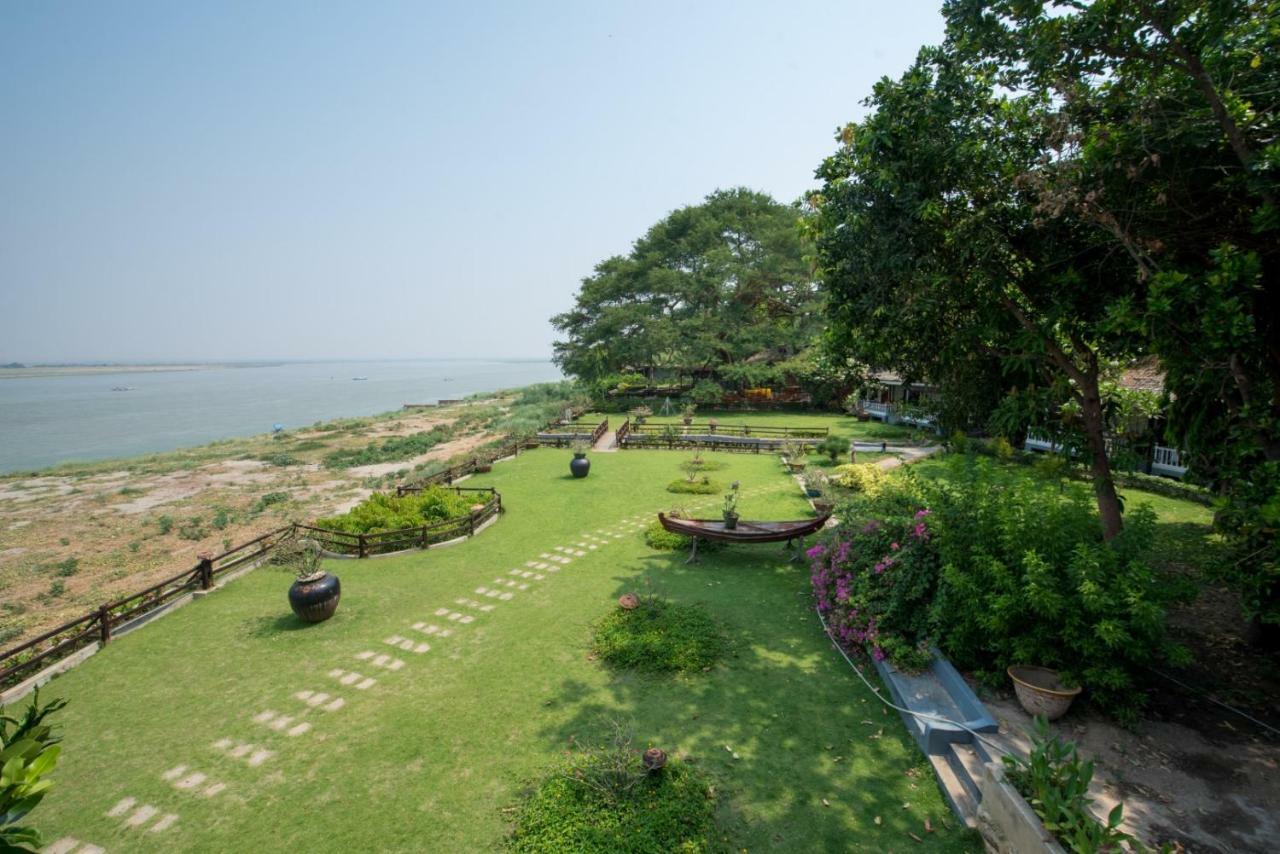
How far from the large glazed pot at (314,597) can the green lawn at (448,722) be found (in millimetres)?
313

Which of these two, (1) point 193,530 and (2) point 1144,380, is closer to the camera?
(2) point 1144,380

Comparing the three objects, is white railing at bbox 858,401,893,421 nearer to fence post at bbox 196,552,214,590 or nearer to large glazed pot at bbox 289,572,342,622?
large glazed pot at bbox 289,572,342,622

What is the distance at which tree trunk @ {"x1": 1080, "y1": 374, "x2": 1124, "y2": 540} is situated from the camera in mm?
9234

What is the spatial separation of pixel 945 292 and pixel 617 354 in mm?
33849

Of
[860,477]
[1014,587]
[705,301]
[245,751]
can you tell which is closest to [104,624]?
[245,751]

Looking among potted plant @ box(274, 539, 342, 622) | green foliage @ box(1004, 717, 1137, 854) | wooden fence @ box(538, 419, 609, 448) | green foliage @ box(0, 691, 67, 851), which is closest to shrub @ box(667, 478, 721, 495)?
wooden fence @ box(538, 419, 609, 448)

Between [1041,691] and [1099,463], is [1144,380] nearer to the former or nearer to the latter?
[1099,463]

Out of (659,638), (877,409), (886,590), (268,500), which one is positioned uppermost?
(877,409)

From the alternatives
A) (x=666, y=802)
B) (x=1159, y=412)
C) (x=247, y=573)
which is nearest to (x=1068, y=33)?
(x=1159, y=412)

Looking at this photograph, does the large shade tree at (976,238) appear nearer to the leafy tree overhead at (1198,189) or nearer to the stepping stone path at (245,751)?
the leafy tree overhead at (1198,189)

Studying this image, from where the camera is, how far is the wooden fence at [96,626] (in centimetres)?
848

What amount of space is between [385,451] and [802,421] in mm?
28777

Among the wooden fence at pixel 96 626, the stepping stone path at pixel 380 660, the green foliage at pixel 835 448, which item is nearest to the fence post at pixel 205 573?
the wooden fence at pixel 96 626

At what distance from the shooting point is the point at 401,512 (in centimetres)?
1488
